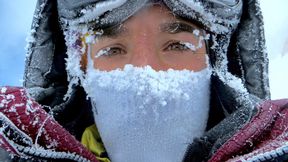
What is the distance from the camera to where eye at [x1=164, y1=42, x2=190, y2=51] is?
Answer: 2.44 metres

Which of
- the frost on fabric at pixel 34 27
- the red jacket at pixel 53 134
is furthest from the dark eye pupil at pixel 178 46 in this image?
the frost on fabric at pixel 34 27

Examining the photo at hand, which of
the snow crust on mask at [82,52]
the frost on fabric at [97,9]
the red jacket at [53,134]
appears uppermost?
the frost on fabric at [97,9]

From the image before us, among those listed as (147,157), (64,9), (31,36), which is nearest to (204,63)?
(147,157)

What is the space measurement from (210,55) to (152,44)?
365 mm

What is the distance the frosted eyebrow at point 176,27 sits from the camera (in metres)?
2.44

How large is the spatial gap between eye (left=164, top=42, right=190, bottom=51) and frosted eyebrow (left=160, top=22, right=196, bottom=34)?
0.05 metres

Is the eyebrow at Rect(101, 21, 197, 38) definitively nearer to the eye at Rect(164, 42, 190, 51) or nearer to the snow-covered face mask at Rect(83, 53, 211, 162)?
the eye at Rect(164, 42, 190, 51)

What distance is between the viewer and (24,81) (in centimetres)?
294

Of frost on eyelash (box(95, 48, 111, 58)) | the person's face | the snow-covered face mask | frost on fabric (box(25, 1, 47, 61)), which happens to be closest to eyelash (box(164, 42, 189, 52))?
the person's face

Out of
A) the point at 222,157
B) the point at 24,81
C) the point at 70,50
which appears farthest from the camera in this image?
the point at 24,81

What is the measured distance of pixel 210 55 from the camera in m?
2.66

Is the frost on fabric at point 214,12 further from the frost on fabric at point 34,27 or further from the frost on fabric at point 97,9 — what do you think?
the frost on fabric at point 34,27

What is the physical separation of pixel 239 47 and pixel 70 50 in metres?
0.77

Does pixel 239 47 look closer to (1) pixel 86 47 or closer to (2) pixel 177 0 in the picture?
(2) pixel 177 0
